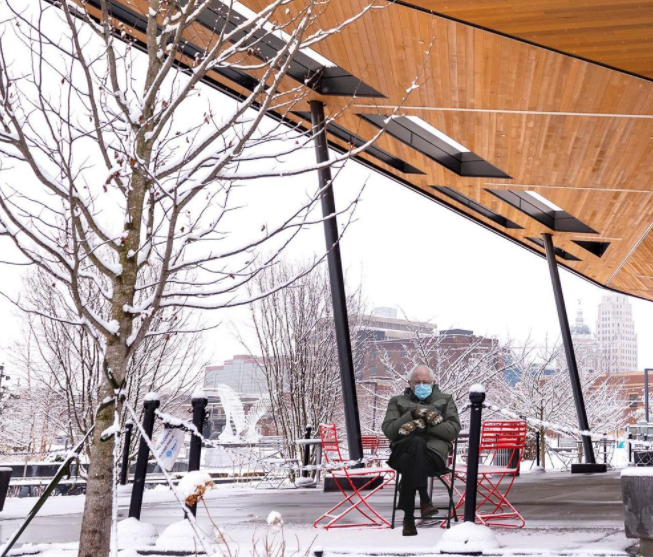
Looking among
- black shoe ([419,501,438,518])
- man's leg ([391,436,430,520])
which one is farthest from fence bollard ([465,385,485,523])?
black shoe ([419,501,438,518])

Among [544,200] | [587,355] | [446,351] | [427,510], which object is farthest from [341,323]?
[587,355]

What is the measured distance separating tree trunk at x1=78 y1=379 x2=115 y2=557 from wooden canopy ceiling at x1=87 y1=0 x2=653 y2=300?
2149 millimetres

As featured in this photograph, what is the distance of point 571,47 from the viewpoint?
25.0ft

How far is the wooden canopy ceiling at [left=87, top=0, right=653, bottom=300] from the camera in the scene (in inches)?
288

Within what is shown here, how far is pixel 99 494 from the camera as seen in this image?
3.44 meters

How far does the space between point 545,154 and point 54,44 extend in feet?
27.0

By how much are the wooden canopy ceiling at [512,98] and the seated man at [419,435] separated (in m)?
2.11

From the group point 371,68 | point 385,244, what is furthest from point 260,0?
point 385,244

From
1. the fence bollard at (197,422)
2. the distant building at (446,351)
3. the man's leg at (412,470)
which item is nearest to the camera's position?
the fence bollard at (197,422)

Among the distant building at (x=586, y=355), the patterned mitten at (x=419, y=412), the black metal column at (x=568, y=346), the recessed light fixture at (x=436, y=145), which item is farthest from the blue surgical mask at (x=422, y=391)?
the distant building at (x=586, y=355)

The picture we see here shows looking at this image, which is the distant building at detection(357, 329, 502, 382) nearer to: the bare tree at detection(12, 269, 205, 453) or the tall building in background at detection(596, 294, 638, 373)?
the bare tree at detection(12, 269, 205, 453)

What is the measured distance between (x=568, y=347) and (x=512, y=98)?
26.6 ft

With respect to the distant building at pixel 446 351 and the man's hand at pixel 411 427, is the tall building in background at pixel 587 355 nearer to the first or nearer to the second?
the distant building at pixel 446 351

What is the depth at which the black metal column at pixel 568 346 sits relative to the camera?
49.9ft
